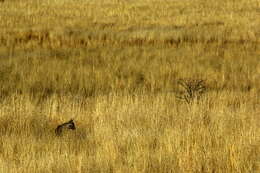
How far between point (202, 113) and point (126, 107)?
114cm

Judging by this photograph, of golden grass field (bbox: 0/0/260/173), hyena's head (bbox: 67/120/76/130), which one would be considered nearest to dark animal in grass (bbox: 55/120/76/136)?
hyena's head (bbox: 67/120/76/130)

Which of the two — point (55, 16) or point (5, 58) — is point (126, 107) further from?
point (55, 16)

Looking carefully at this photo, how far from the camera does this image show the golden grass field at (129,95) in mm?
4945

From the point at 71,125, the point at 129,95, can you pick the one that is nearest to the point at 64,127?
the point at 71,125

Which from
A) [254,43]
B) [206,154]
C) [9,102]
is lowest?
[206,154]

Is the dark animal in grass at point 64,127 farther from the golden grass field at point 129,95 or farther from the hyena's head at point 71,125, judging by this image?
the golden grass field at point 129,95

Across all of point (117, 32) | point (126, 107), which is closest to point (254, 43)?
point (117, 32)

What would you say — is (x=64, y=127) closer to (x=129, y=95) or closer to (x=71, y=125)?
(x=71, y=125)

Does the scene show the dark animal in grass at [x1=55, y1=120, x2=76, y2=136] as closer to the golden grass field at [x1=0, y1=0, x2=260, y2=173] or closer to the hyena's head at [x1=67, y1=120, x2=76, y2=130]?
the hyena's head at [x1=67, y1=120, x2=76, y2=130]

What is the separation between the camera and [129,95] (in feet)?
29.2

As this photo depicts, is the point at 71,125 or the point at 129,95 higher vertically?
the point at 129,95

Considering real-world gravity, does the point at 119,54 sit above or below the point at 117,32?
below

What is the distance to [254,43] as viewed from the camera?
17.3 m

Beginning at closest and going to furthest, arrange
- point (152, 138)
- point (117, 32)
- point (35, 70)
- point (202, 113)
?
point (152, 138) → point (202, 113) → point (35, 70) → point (117, 32)
